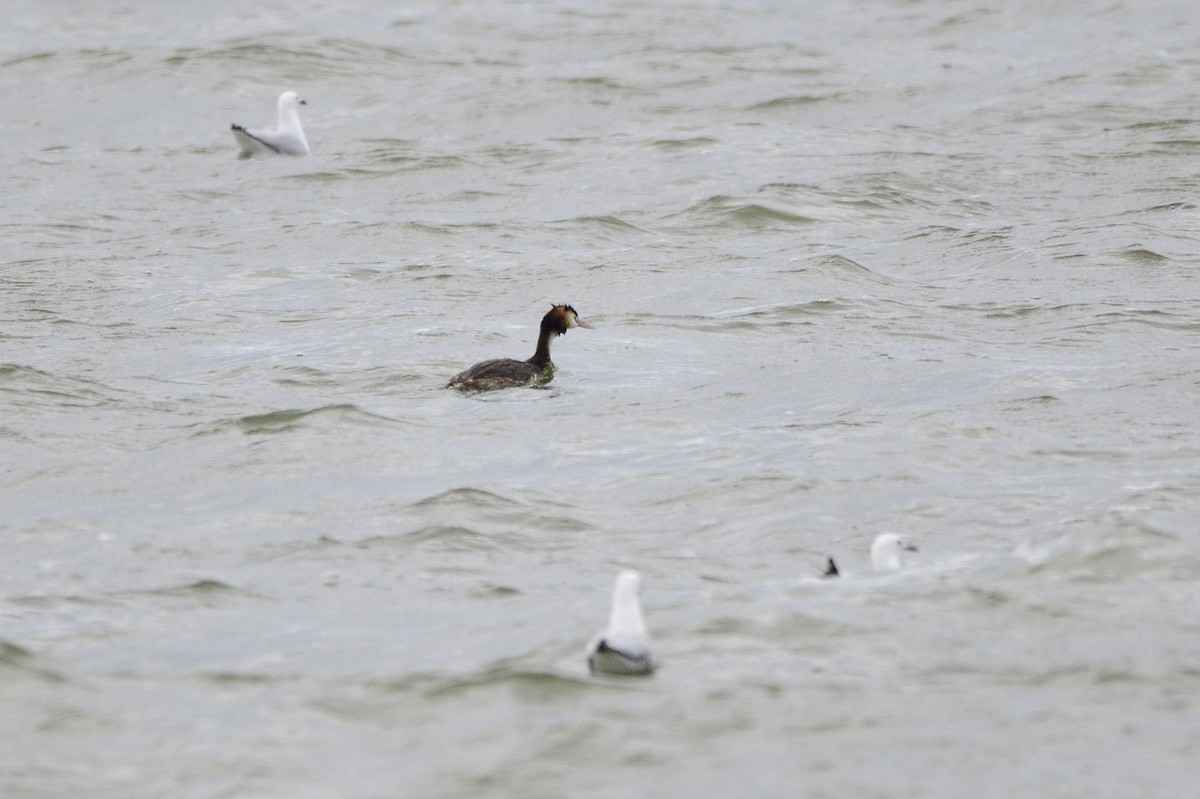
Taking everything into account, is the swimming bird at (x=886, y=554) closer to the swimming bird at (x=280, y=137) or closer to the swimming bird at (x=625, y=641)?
the swimming bird at (x=625, y=641)

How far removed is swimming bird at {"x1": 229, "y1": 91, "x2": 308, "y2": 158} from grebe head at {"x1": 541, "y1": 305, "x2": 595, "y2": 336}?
355 inches

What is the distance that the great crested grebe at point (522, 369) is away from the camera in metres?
11.9

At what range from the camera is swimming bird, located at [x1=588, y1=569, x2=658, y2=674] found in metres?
6.86

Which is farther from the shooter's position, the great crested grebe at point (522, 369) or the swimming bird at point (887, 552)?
the great crested grebe at point (522, 369)

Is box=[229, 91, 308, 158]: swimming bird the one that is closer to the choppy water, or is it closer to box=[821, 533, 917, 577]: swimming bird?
the choppy water

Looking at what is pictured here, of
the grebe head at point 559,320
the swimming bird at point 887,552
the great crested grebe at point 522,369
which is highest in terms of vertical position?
the swimming bird at point 887,552

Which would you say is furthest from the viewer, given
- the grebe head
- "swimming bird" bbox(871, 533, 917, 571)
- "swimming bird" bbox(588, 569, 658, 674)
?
the grebe head

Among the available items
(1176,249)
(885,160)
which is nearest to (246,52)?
(885,160)

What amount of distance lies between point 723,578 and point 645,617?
715 mm

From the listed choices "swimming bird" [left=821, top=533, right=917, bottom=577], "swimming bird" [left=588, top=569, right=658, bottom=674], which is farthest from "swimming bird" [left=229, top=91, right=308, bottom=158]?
"swimming bird" [left=588, top=569, right=658, bottom=674]

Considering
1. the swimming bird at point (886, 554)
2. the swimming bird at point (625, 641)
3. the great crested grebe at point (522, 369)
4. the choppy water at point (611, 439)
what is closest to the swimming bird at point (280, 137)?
the choppy water at point (611, 439)

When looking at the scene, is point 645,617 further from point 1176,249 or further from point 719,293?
point 1176,249

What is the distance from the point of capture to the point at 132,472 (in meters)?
10.3

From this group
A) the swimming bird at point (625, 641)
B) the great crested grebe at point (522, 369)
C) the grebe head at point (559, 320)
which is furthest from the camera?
the grebe head at point (559, 320)
